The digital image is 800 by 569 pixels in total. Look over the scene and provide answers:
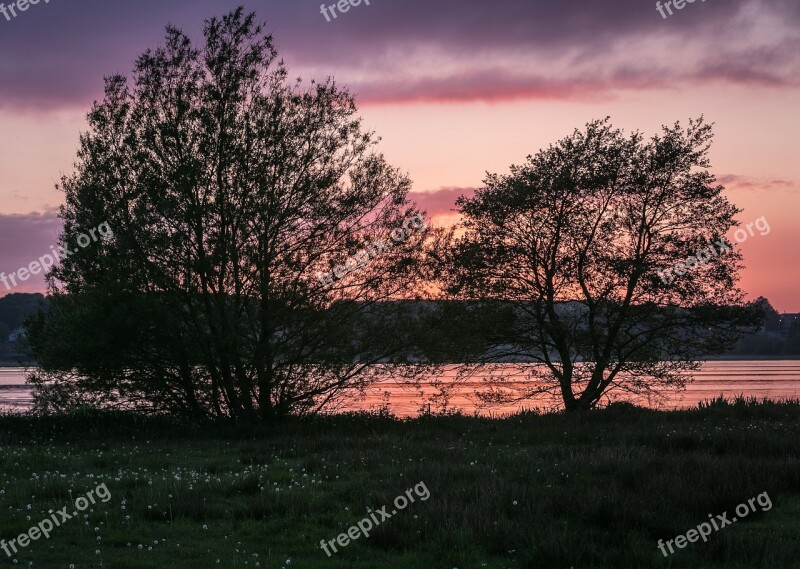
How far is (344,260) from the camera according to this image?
25406mm

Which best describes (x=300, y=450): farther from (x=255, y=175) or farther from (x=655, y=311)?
(x=655, y=311)

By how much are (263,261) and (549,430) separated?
10825mm

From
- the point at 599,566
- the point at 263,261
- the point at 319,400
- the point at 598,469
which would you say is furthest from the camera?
the point at 319,400

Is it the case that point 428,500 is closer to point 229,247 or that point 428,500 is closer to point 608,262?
Answer: point 229,247

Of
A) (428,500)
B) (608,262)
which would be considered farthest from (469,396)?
(428,500)

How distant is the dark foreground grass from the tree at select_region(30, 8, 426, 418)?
13.0ft

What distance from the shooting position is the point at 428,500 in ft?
39.2

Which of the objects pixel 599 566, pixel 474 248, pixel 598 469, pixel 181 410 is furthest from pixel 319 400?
pixel 599 566

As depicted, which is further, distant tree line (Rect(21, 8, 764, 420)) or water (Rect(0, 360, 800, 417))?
water (Rect(0, 360, 800, 417))

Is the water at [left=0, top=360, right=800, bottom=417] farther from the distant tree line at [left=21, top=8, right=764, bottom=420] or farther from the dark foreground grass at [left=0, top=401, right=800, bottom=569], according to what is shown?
the dark foreground grass at [left=0, top=401, right=800, bottom=569]

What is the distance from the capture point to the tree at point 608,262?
1195 inches

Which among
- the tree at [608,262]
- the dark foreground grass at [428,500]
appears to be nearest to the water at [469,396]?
the tree at [608,262]

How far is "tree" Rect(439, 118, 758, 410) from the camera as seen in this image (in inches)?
1195

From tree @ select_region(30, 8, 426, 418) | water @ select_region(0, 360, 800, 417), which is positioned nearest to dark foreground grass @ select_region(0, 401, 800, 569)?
tree @ select_region(30, 8, 426, 418)
